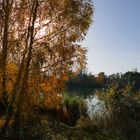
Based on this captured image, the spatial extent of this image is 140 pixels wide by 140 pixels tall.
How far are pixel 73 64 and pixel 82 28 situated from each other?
1.21 m

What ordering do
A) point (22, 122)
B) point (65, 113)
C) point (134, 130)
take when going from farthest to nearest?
point (65, 113) → point (134, 130) → point (22, 122)

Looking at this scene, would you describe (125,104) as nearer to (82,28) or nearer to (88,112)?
(88,112)

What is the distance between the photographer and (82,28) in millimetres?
13203

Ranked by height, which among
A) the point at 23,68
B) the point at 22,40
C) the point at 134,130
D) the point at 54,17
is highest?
the point at 54,17

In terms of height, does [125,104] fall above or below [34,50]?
below

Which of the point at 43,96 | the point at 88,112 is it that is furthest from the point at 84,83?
the point at 43,96

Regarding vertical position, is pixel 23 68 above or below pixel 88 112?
above

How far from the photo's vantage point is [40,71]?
42.3 feet

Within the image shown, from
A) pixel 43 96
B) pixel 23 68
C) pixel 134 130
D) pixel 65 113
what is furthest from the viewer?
pixel 65 113

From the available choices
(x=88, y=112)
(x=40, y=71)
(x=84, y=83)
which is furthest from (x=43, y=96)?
(x=84, y=83)

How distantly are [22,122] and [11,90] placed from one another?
2.33 meters

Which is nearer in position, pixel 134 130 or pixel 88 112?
pixel 134 130

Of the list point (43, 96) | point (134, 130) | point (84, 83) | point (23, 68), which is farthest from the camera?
point (84, 83)

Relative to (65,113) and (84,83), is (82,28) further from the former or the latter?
(84,83)
